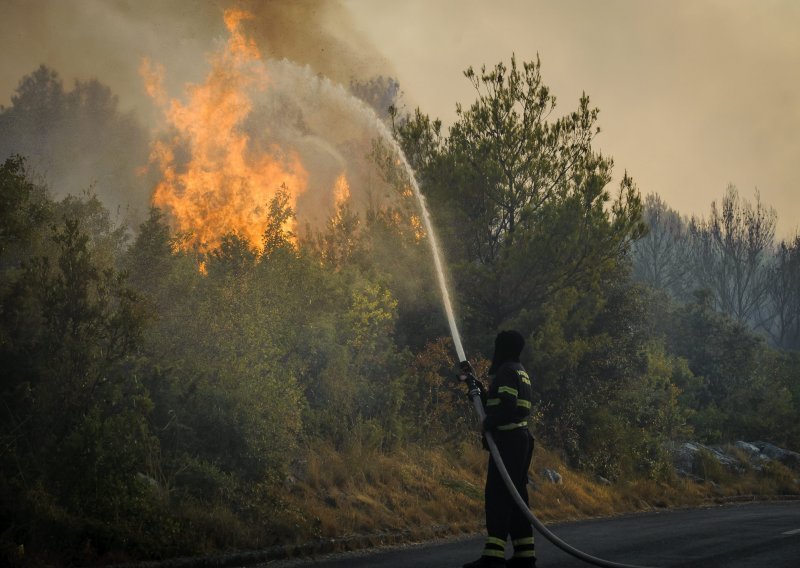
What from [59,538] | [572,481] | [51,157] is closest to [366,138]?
[51,157]

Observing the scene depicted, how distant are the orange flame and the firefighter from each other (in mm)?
20211

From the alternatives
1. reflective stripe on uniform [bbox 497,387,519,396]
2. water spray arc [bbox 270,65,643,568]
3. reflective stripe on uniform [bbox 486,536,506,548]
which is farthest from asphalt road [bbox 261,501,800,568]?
reflective stripe on uniform [bbox 497,387,519,396]

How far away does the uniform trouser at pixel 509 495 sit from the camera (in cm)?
802

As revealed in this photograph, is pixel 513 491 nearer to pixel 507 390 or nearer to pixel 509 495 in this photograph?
pixel 509 495

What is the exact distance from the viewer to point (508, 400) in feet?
26.5

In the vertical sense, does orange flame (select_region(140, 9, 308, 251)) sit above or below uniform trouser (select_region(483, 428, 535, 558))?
above

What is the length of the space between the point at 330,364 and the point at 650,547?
7627 millimetres

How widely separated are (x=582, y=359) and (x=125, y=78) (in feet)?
132

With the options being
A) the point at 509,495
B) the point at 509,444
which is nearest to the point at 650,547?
the point at 509,495

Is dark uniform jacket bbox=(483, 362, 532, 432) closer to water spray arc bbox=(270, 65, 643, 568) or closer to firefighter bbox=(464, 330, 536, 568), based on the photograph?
firefighter bbox=(464, 330, 536, 568)

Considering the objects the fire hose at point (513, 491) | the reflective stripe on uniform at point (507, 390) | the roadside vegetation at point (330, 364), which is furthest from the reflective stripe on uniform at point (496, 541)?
the roadside vegetation at point (330, 364)

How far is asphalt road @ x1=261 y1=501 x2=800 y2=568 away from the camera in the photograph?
9.87 meters

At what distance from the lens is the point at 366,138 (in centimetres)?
4794

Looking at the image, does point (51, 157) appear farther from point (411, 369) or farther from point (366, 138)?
point (411, 369)
